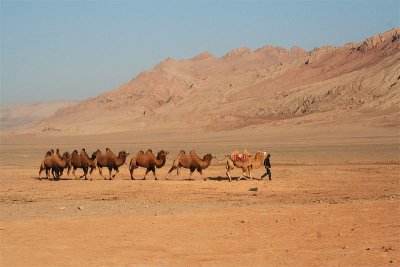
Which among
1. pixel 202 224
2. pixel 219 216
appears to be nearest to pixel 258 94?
pixel 219 216

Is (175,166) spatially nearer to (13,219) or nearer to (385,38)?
(13,219)

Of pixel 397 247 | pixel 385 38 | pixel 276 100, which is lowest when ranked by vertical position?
pixel 397 247

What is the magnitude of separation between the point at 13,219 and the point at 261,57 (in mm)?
122660

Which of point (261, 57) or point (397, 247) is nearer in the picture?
point (397, 247)

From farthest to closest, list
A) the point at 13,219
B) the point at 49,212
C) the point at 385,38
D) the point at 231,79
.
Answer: the point at 231,79
the point at 385,38
the point at 49,212
the point at 13,219

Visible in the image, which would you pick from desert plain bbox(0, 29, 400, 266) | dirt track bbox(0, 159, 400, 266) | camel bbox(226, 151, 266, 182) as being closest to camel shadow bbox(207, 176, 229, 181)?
desert plain bbox(0, 29, 400, 266)

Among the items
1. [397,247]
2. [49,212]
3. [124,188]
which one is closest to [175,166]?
[124,188]

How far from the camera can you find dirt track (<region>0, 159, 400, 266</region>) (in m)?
10.5

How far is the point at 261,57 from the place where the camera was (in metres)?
135

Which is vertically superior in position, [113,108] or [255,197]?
[113,108]

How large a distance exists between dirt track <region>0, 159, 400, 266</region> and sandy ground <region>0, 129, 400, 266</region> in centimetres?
2

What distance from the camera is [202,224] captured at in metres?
13.2

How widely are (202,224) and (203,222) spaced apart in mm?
205

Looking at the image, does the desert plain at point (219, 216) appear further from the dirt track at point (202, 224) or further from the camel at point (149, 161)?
the camel at point (149, 161)
